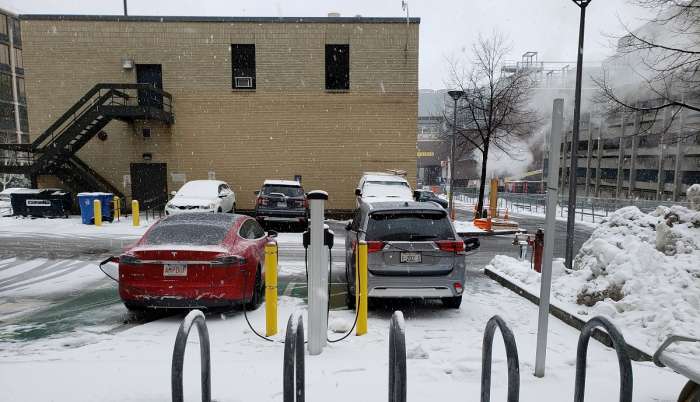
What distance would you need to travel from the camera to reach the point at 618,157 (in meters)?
38.0

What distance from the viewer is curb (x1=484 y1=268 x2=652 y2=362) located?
4.67 meters

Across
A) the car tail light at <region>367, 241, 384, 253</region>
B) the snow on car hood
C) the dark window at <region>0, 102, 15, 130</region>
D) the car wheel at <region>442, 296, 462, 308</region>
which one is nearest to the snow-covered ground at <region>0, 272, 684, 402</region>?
the car wheel at <region>442, 296, 462, 308</region>

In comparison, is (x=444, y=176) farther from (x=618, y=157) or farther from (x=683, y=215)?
(x=683, y=215)

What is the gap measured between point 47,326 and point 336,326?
13.1 feet

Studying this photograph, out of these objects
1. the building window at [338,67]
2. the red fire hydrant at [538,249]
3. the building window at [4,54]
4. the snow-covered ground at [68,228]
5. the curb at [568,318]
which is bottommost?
the snow-covered ground at [68,228]

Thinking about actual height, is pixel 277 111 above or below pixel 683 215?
above

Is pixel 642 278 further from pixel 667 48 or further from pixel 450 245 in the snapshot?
pixel 667 48

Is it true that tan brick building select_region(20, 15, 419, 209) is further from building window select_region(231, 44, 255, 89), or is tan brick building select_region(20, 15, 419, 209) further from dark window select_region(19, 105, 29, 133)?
dark window select_region(19, 105, 29, 133)

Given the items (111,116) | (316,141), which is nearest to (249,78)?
(316,141)

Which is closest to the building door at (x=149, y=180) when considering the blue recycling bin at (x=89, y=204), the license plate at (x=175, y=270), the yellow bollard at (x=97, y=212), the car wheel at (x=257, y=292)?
the blue recycling bin at (x=89, y=204)

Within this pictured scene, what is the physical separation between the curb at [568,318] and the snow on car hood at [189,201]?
1015cm

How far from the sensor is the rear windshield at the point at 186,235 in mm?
6031

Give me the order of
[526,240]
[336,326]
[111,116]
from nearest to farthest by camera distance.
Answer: [336,326] < [526,240] < [111,116]

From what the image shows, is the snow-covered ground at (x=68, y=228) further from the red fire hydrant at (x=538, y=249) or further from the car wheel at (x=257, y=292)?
the red fire hydrant at (x=538, y=249)
